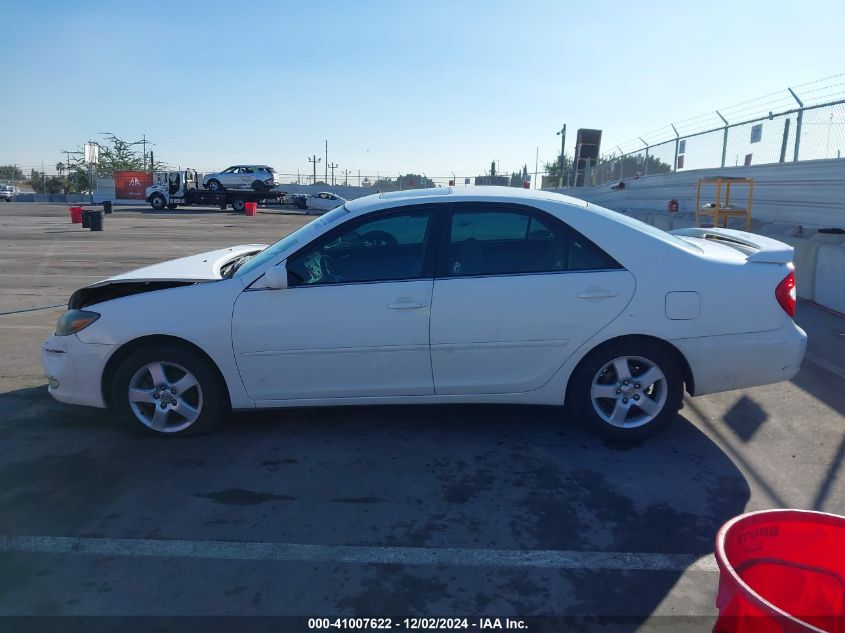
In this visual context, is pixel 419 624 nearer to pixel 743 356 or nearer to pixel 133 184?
pixel 743 356

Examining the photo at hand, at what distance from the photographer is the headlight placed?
432cm

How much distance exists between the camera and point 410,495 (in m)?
3.69

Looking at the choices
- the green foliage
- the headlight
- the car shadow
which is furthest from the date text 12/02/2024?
the green foliage

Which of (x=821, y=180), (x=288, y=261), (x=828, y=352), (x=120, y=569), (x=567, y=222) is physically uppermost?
(x=821, y=180)

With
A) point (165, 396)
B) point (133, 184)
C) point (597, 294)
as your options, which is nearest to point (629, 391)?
point (597, 294)

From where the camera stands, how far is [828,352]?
20.9 ft

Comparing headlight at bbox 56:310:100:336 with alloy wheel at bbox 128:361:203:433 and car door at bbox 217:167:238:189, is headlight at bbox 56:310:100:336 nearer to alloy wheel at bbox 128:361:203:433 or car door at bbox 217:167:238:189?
alloy wheel at bbox 128:361:203:433

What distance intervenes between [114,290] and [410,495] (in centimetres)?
250

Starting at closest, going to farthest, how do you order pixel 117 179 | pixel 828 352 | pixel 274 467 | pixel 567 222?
1. pixel 274 467
2. pixel 567 222
3. pixel 828 352
4. pixel 117 179

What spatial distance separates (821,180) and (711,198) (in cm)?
559

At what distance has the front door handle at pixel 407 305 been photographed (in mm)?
4148

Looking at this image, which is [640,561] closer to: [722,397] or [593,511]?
[593,511]

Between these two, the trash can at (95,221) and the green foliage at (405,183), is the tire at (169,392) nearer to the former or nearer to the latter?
the trash can at (95,221)

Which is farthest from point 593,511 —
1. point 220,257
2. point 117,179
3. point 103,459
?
point 117,179
